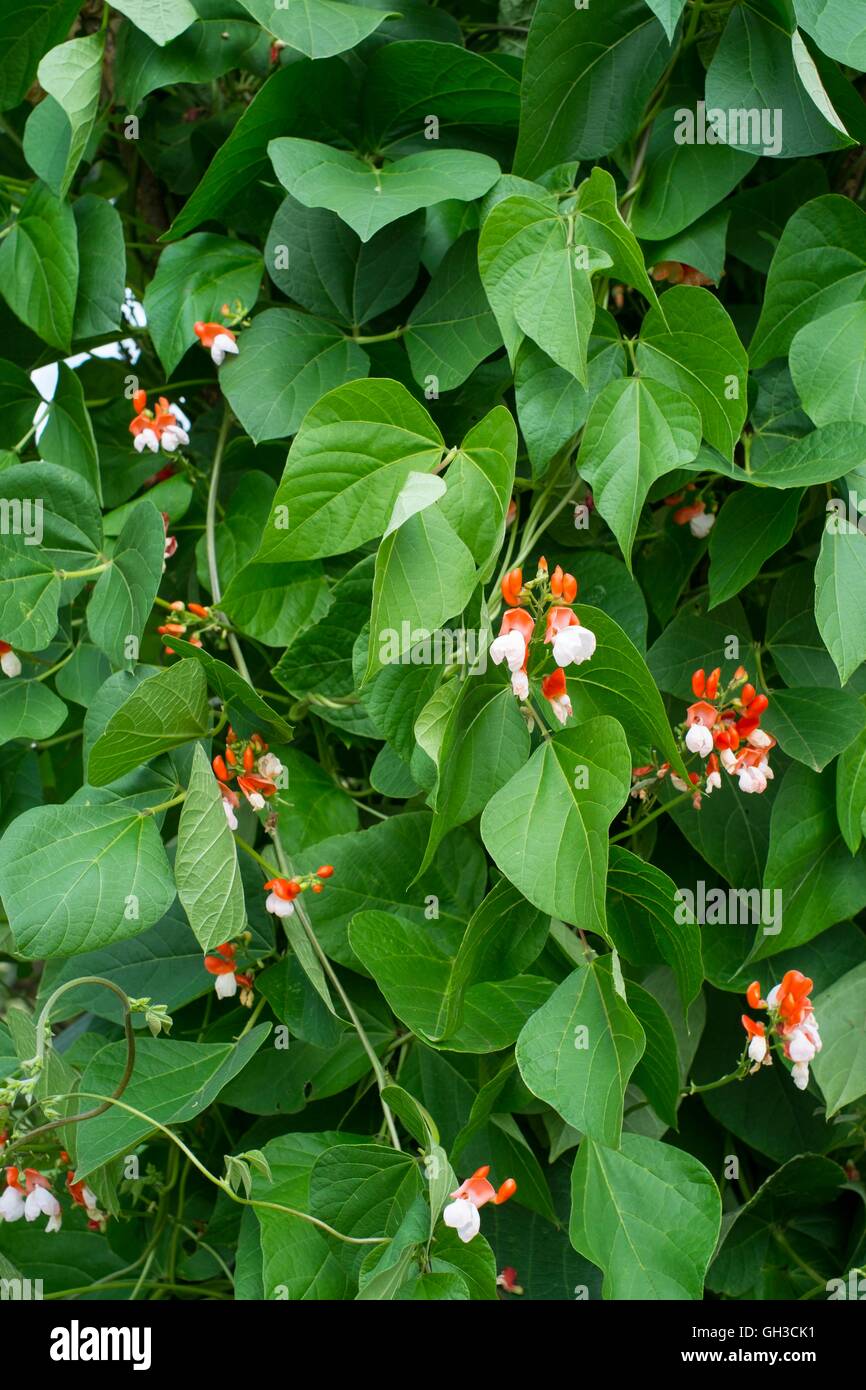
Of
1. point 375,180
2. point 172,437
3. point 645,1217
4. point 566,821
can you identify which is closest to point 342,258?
point 375,180

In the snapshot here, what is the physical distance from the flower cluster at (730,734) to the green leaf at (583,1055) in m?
0.17

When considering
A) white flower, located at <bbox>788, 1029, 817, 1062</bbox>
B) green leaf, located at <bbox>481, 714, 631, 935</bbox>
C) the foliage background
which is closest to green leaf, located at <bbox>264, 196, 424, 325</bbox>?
the foliage background

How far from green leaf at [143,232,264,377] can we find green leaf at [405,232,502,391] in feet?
0.48

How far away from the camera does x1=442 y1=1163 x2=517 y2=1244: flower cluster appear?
2.65ft

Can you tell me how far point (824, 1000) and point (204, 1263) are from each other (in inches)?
22.0

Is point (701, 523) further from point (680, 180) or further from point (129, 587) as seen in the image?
point (129, 587)

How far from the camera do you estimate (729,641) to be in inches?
41.1

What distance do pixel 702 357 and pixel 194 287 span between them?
0.43 meters

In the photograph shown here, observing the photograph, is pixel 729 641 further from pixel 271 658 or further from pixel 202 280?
pixel 202 280

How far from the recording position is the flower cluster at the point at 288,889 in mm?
931

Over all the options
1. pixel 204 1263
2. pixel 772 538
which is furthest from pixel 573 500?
pixel 204 1263

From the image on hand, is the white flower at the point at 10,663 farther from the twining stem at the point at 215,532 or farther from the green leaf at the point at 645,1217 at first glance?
the green leaf at the point at 645,1217

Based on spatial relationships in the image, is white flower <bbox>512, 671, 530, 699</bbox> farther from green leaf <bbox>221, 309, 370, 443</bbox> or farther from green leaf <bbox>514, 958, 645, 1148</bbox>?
green leaf <bbox>221, 309, 370, 443</bbox>

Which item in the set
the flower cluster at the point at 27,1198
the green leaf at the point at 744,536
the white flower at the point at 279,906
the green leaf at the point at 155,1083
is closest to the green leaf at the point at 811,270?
the green leaf at the point at 744,536
